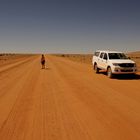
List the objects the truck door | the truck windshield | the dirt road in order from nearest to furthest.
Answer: the dirt road → the truck door → the truck windshield

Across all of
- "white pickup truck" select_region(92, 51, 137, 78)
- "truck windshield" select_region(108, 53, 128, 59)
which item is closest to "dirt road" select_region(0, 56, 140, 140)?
"white pickup truck" select_region(92, 51, 137, 78)

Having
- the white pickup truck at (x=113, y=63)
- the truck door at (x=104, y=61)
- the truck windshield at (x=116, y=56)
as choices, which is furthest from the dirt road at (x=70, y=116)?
the truck windshield at (x=116, y=56)

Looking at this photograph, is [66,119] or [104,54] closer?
[66,119]

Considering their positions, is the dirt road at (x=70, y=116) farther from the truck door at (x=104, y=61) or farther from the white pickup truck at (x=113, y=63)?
the truck door at (x=104, y=61)

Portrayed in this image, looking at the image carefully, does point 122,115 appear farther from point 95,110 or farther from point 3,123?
point 3,123

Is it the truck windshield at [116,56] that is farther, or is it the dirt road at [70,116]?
the truck windshield at [116,56]

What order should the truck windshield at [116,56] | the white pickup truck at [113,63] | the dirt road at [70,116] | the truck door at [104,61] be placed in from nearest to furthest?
the dirt road at [70,116] → the white pickup truck at [113,63] → the truck door at [104,61] → the truck windshield at [116,56]

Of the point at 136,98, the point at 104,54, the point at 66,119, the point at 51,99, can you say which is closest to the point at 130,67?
the point at 104,54

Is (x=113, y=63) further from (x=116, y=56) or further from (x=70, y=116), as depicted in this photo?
(x=70, y=116)

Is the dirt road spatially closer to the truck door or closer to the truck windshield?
the truck door

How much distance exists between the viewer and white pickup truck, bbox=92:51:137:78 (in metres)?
18.3

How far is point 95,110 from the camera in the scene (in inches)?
330

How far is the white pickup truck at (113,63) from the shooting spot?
→ 18.3m

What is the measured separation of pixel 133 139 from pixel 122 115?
2.08m
